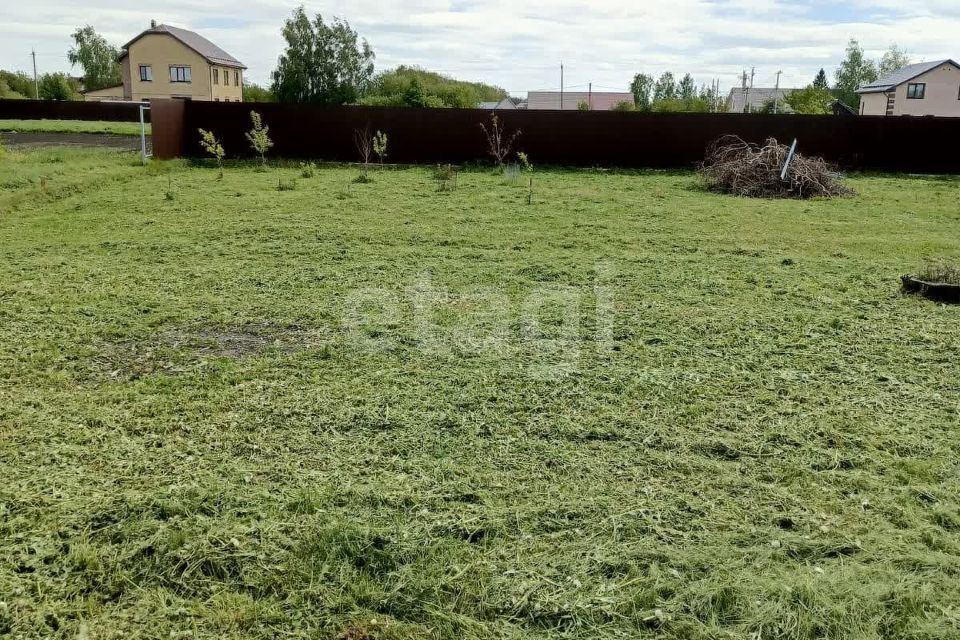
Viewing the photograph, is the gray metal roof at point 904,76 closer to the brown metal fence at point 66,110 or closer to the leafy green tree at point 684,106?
the leafy green tree at point 684,106

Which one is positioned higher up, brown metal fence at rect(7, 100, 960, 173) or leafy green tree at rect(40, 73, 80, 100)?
leafy green tree at rect(40, 73, 80, 100)

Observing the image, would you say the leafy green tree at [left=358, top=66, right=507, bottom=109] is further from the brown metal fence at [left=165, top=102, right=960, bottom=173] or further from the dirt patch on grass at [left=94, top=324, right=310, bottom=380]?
the dirt patch on grass at [left=94, top=324, right=310, bottom=380]

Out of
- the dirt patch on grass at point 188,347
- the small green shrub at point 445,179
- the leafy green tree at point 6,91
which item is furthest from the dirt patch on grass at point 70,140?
the leafy green tree at point 6,91

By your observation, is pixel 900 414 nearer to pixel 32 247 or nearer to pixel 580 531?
pixel 580 531

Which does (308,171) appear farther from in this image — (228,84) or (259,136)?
(228,84)

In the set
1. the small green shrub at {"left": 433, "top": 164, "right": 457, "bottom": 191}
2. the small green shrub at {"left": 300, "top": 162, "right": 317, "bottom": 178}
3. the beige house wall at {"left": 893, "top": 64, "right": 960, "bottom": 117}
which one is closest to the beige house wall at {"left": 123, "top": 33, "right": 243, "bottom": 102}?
the small green shrub at {"left": 300, "top": 162, "right": 317, "bottom": 178}

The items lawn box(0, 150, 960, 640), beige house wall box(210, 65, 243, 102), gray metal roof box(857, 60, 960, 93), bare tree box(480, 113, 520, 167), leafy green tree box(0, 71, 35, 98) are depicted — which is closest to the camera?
lawn box(0, 150, 960, 640)

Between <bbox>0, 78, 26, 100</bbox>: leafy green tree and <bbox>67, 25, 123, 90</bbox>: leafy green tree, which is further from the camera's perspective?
<bbox>67, 25, 123, 90</bbox>: leafy green tree

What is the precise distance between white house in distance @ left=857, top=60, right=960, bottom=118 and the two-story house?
116 ft

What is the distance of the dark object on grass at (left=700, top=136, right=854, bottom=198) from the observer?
34.3ft

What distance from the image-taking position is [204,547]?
7.20 feet

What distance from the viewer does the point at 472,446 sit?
2.85 metres

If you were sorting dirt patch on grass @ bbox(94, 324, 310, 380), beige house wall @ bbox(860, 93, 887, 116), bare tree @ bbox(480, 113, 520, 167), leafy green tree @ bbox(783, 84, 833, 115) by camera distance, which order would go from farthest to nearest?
beige house wall @ bbox(860, 93, 887, 116)
leafy green tree @ bbox(783, 84, 833, 115)
bare tree @ bbox(480, 113, 520, 167)
dirt patch on grass @ bbox(94, 324, 310, 380)

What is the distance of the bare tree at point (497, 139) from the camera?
46.0 feet
